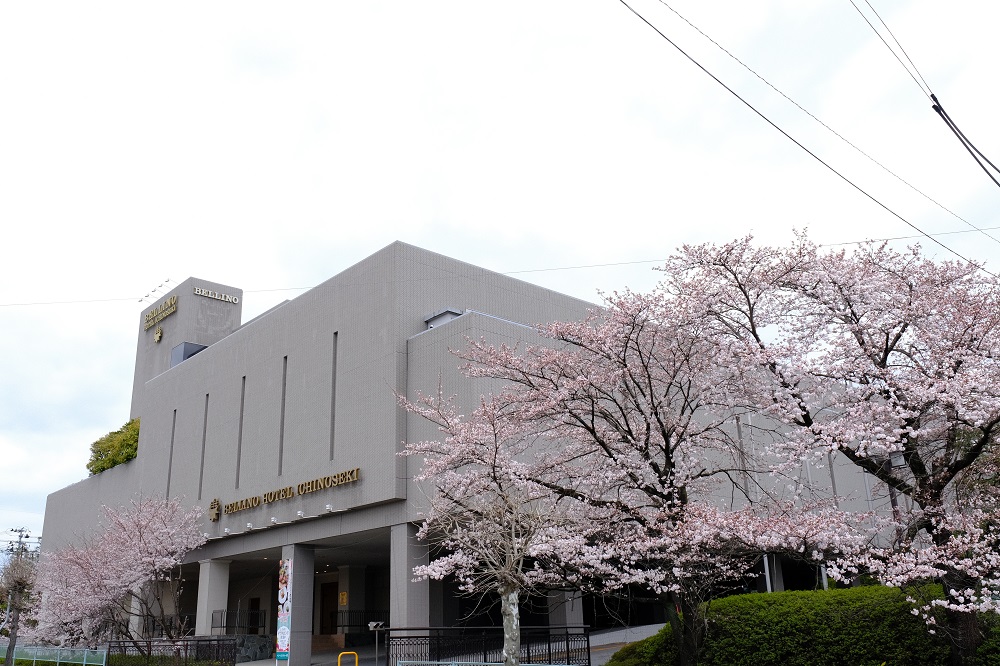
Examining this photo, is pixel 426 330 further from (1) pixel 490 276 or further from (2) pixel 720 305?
(2) pixel 720 305

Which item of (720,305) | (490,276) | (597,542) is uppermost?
(490,276)

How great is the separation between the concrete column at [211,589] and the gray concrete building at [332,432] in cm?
6

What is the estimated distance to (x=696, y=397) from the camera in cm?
1644

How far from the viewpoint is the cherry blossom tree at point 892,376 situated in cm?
1272

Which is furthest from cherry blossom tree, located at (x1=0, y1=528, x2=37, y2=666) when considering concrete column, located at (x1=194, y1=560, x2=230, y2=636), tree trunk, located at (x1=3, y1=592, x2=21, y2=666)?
concrete column, located at (x1=194, y1=560, x2=230, y2=636)

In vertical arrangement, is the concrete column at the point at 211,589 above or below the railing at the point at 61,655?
above

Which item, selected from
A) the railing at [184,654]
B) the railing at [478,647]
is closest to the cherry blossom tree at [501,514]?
the railing at [478,647]

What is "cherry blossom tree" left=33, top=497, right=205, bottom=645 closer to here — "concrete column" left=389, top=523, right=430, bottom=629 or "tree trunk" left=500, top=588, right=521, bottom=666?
"concrete column" left=389, top=523, right=430, bottom=629

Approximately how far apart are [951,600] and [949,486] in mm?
2540

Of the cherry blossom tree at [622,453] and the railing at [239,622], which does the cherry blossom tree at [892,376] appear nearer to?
the cherry blossom tree at [622,453]

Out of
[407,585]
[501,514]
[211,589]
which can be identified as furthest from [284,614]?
[501,514]

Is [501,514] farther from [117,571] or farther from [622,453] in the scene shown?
[117,571]

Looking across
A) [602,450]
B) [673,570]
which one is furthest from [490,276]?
[673,570]

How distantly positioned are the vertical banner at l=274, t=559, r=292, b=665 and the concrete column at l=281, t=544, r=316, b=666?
0.45 feet
